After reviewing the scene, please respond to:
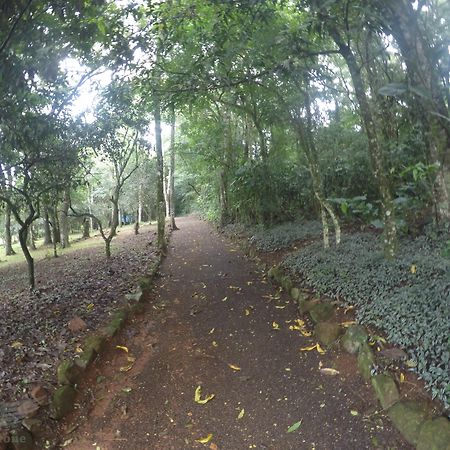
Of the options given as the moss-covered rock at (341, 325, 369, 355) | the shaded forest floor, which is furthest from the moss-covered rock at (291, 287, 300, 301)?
the shaded forest floor

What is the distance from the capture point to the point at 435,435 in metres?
3.19

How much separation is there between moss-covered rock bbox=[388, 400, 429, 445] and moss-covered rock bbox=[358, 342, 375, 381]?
0.58 meters

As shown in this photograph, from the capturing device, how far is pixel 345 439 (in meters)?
3.56

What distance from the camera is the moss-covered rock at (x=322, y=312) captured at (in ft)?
18.5

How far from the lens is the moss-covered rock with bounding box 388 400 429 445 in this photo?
11.1 ft

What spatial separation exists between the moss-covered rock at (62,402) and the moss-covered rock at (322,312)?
3.43m

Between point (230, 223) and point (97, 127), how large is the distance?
31.3 feet

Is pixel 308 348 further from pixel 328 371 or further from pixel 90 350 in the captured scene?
pixel 90 350

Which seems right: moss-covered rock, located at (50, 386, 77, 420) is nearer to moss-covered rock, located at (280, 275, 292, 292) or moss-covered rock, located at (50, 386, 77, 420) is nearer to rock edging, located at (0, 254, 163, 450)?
rock edging, located at (0, 254, 163, 450)

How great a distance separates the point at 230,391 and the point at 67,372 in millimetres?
1898

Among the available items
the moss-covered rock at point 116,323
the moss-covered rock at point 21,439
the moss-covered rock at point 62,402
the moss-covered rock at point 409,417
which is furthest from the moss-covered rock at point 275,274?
the moss-covered rock at point 21,439

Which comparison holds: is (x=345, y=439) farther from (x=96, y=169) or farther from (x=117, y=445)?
(x=96, y=169)

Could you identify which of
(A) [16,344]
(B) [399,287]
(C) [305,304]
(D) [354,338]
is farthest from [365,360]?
(A) [16,344]

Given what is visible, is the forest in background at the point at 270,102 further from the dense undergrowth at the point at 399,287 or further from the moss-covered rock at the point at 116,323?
the moss-covered rock at the point at 116,323
